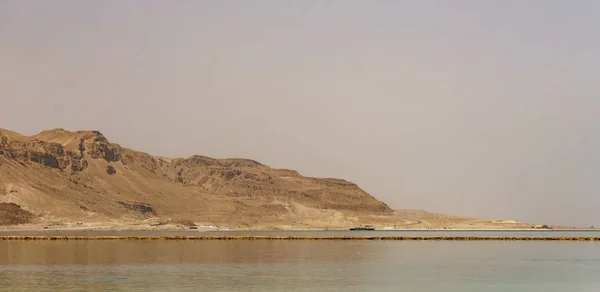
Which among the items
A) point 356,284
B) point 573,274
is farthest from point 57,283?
point 573,274

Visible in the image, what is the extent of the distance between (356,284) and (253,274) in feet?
39.4

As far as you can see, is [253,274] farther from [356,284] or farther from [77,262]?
[77,262]

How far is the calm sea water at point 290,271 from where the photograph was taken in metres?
61.6

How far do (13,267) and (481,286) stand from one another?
45252 mm

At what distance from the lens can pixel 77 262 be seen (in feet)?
286

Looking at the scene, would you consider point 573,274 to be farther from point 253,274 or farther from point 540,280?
point 253,274

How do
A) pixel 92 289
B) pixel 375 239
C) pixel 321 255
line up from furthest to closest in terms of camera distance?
pixel 375 239 < pixel 321 255 < pixel 92 289

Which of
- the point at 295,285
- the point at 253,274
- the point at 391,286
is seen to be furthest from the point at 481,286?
the point at 253,274

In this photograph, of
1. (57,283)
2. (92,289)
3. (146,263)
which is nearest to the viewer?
(92,289)

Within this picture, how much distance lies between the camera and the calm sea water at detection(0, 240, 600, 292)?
6162 centimetres

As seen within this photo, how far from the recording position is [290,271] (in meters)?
75.0

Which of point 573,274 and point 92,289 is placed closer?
point 92,289

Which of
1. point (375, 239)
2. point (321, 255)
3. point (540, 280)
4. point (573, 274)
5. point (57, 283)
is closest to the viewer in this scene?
point (57, 283)

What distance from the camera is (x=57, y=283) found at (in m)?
62.4
